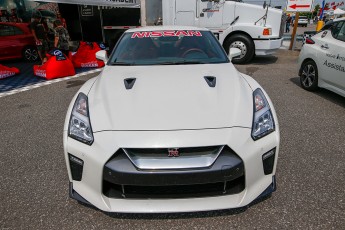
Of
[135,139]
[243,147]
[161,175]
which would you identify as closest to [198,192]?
[161,175]

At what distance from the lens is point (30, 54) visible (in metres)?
9.17

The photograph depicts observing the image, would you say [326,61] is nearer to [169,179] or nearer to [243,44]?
[243,44]

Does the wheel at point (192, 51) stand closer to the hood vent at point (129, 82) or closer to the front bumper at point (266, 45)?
the hood vent at point (129, 82)

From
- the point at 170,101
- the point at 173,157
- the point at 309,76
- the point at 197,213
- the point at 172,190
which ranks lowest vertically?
the point at 197,213

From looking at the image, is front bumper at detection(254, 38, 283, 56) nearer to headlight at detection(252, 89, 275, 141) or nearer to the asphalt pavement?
the asphalt pavement

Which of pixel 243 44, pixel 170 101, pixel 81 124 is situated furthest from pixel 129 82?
pixel 243 44

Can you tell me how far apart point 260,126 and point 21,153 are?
2.86 m

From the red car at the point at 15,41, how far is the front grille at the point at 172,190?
8.80 meters

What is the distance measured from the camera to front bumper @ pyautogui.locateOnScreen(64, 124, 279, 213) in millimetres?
1810

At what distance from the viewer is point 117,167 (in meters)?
1.78

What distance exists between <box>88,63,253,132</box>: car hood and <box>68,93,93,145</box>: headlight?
0.05 m

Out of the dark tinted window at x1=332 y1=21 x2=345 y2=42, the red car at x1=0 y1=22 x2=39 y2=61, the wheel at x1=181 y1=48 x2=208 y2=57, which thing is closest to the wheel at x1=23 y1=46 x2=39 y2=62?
the red car at x1=0 y1=22 x2=39 y2=61

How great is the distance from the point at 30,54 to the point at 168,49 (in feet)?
25.7

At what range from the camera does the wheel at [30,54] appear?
29.7 ft
